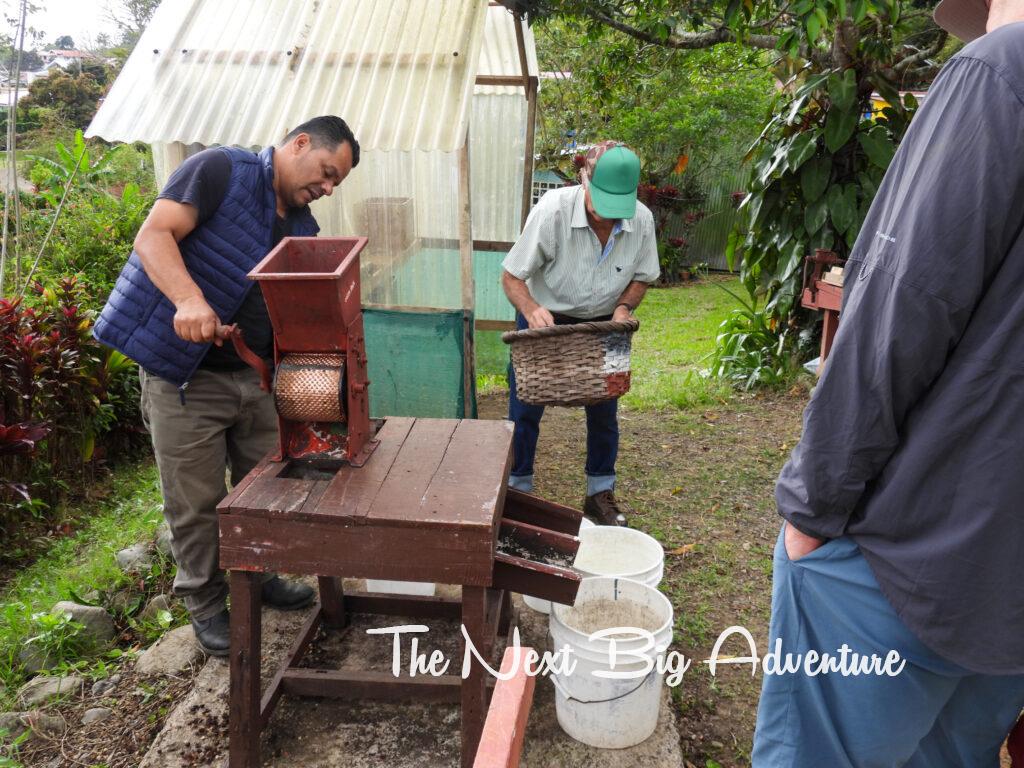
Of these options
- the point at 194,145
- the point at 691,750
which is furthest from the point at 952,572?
the point at 194,145

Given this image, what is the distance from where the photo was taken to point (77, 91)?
1447cm

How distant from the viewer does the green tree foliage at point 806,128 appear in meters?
5.21

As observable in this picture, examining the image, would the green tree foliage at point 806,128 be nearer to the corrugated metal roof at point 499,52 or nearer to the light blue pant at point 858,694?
the corrugated metal roof at point 499,52

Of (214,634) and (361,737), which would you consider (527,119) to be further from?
(361,737)

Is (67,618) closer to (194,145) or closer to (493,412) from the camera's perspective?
(194,145)

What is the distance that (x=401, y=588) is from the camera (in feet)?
10.4

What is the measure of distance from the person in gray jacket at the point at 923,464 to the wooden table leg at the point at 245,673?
4.81 ft

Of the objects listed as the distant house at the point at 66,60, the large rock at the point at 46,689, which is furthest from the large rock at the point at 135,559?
the distant house at the point at 66,60

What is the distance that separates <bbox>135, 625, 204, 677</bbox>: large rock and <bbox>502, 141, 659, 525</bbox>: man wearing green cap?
1.64 meters

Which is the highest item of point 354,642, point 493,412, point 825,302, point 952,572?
point 952,572

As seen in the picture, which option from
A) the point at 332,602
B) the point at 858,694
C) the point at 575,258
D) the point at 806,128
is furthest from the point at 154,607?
the point at 806,128

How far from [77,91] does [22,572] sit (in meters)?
13.8

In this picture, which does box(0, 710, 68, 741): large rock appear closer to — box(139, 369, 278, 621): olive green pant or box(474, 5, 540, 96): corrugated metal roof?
box(139, 369, 278, 621): olive green pant

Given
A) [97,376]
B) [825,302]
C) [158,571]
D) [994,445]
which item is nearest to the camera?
[994,445]
